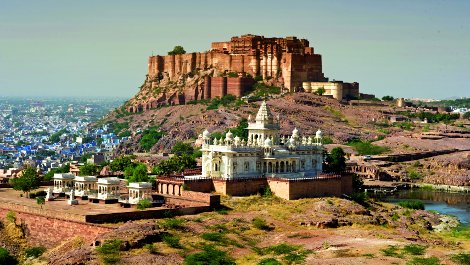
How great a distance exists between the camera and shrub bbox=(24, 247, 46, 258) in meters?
57.2

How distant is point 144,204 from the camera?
201 ft

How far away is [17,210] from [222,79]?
83935 millimetres

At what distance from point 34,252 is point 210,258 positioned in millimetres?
13459

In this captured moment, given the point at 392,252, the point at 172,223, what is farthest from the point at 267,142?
the point at 392,252

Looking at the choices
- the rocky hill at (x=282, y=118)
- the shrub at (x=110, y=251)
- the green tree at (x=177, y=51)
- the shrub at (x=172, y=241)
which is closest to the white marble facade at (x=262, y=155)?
the shrub at (x=172, y=241)

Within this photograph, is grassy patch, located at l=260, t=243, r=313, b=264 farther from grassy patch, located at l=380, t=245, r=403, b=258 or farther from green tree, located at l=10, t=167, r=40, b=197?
green tree, located at l=10, t=167, r=40, b=197

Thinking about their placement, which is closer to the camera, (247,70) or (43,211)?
(43,211)

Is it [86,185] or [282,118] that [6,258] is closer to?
[86,185]

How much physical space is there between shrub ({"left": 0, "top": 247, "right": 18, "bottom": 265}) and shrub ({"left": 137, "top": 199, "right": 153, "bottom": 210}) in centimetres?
898

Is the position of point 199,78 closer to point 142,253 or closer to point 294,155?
point 294,155

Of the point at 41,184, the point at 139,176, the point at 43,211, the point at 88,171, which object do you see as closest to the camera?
the point at 43,211

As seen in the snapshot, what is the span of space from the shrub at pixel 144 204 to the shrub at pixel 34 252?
7031mm

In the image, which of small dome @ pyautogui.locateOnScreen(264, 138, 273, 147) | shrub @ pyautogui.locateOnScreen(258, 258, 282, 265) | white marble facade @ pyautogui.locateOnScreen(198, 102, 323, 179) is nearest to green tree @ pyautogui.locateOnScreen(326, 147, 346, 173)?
white marble facade @ pyautogui.locateOnScreen(198, 102, 323, 179)

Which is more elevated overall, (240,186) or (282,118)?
(282,118)
